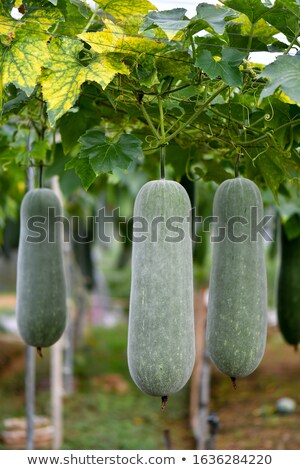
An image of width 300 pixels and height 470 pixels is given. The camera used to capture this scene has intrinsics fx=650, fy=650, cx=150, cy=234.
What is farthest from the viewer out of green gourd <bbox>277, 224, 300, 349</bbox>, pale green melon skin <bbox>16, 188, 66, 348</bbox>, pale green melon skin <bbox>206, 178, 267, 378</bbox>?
green gourd <bbox>277, 224, 300, 349</bbox>

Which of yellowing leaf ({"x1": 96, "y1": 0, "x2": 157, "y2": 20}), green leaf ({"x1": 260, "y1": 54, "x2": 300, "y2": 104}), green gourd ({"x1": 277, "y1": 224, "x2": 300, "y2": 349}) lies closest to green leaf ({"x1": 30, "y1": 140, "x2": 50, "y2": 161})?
yellowing leaf ({"x1": 96, "y1": 0, "x2": 157, "y2": 20})

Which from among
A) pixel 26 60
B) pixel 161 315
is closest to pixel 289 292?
pixel 161 315

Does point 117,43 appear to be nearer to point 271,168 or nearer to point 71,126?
point 71,126

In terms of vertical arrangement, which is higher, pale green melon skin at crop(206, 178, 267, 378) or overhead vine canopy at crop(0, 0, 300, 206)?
overhead vine canopy at crop(0, 0, 300, 206)

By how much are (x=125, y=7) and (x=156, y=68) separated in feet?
0.77

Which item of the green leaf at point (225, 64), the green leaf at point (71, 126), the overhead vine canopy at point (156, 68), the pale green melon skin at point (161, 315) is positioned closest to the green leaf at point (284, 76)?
the overhead vine canopy at point (156, 68)

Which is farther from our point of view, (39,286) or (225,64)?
(39,286)

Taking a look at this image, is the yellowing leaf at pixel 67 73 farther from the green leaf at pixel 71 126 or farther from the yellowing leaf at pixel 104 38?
the green leaf at pixel 71 126

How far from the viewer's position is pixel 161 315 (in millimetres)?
1901

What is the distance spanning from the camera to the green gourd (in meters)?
3.68

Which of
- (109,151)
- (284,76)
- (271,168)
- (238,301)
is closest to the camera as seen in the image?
(284,76)

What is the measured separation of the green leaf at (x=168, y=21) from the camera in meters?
1.69

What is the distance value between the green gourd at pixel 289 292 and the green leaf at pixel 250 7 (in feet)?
6.50

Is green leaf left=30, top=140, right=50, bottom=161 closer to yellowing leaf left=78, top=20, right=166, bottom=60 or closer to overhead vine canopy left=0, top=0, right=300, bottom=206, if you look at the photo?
overhead vine canopy left=0, top=0, right=300, bottom=206
